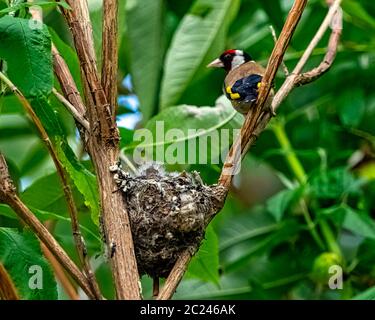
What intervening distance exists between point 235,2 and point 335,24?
104 centimetres

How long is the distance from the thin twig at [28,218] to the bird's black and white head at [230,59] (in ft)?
6.08

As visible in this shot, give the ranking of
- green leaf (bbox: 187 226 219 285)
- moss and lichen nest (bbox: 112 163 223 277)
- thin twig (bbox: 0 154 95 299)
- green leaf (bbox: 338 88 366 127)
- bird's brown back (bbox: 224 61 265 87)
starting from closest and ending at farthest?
1. thin twig (bbox: 0 154 95 299)
2. moss and lichen nest (bbox: 112 163 223 277)
3. green leaf (bbox: 187 226 219 285)
4. bird's brown back (bbox: 224 61 265 87)
5. green leaf (bbox: 338 88 366 127)

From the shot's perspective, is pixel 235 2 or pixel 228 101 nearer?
pixel 228 101

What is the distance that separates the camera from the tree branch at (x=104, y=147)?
1879 mm

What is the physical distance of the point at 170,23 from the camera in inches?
175

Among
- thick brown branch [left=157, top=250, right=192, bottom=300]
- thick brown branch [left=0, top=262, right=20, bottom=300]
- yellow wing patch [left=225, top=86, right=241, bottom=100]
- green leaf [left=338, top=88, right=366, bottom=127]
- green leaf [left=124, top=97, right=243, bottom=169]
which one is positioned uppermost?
green leaf [left=338, top=88, right=366, bottom=127]

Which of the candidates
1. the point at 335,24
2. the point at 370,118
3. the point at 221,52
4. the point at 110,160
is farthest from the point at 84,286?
the point at 370,118

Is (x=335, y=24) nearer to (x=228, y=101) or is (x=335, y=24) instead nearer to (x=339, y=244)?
(x=228, y=101)

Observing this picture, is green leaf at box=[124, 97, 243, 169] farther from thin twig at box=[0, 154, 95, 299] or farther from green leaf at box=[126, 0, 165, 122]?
thin twig at box=[0, 154, 95, 299]

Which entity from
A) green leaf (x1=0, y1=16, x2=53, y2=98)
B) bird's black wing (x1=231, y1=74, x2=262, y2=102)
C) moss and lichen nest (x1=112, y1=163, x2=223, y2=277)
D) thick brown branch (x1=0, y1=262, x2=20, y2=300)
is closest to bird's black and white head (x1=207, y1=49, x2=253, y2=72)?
bird's black wing (x1=231, y1=74, x2=262, y2=102)

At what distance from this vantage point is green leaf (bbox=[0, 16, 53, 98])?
1.93 meters

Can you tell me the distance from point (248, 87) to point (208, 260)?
1.94ft

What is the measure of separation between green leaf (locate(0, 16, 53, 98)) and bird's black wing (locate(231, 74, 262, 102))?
91 centimetres

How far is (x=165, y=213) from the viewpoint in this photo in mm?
2646
